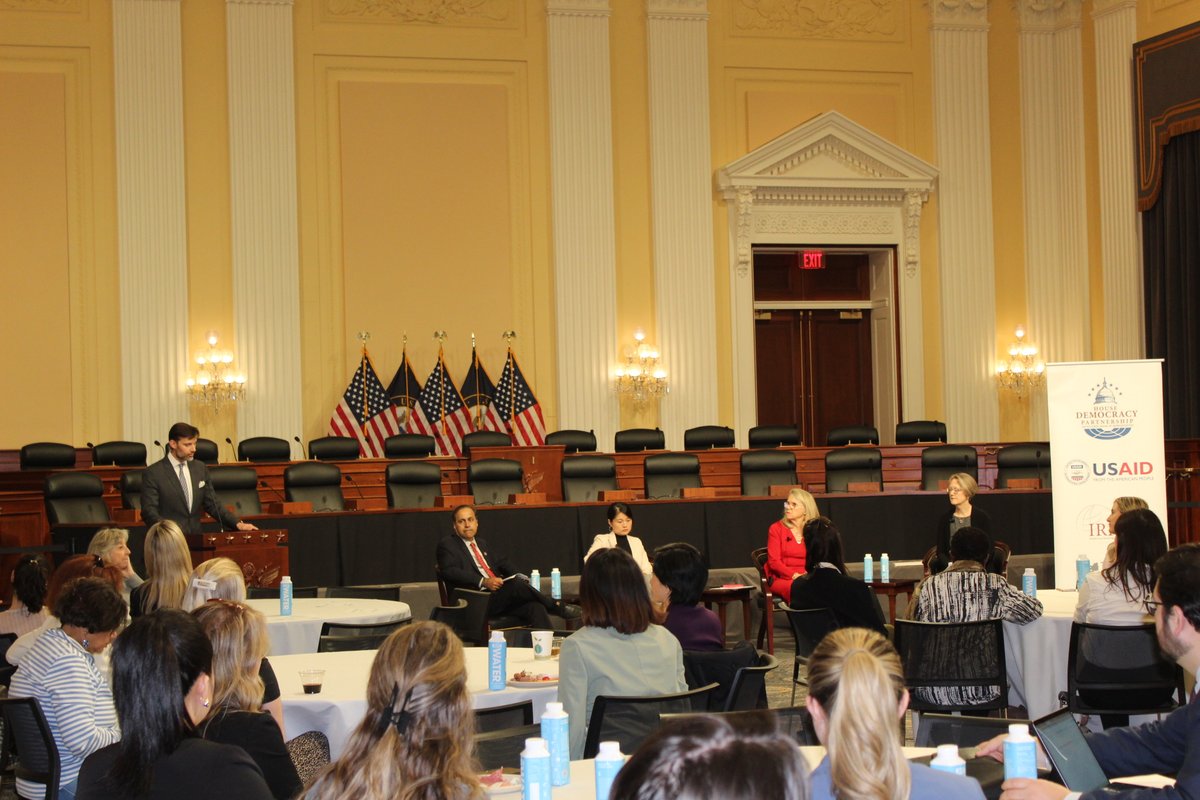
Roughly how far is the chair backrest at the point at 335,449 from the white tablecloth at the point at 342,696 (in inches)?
340

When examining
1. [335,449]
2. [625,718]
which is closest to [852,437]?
[335,449]

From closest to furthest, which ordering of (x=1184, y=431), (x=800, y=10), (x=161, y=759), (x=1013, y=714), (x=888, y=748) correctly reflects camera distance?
(x=888, y=748), (x=161, y=759), (x=1013, y=714), (x=1184, y=431), (x=800, y=10)

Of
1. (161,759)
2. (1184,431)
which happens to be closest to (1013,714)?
(161,759)

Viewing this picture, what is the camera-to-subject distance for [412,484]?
12.7 metres

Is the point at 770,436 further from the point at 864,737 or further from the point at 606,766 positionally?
the point at 864,737

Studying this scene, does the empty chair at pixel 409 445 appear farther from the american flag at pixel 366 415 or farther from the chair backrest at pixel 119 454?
the chair backrest at pixel 119 454

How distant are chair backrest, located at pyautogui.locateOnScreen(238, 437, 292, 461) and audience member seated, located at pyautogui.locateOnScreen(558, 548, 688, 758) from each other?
32.5ft

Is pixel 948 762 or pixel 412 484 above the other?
pixel 412 484

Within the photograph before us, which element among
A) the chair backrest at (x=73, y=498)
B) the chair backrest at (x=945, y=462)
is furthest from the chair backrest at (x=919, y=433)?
the chair backrest at (x=73, y=498)

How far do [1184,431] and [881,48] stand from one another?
19.9 feet

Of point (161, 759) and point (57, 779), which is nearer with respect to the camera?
point (161, 759)

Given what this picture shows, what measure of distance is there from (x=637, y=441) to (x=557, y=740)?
36.1 feet

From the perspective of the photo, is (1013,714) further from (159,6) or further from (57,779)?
(159,6)

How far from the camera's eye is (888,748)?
7.89 ft
